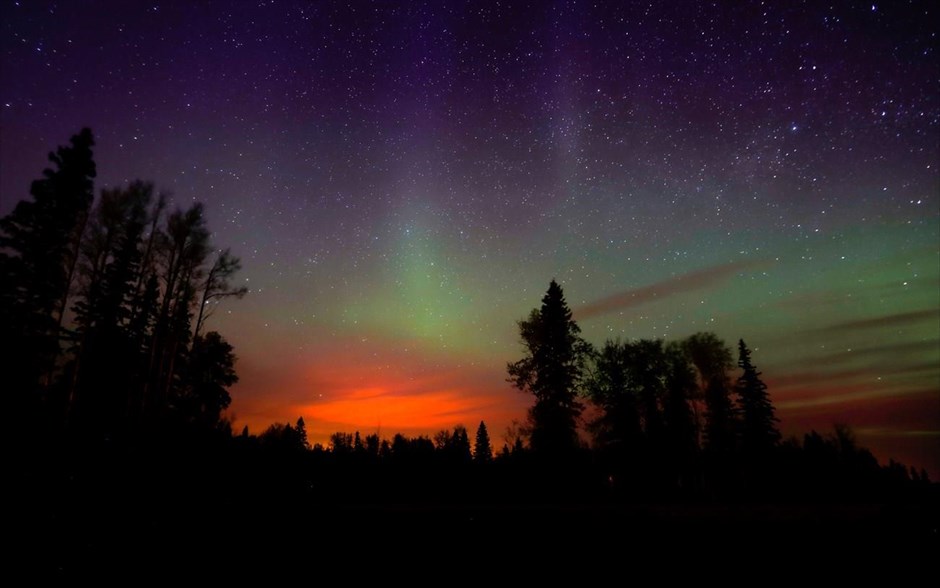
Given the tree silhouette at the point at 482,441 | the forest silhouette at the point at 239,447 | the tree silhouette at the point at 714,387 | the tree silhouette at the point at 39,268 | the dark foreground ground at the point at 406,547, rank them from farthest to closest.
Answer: the tree silhouette at the point at 482,441 < the tree silhouette at the point at 714,387 < the tree silhouette at the point at 39,268 < the forest silhouette at the point at 239,447 < the dark foreground ground at the point at 406,547

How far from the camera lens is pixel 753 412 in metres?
46.2

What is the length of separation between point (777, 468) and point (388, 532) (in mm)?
45854

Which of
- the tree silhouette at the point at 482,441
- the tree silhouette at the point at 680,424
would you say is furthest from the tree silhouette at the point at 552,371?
the tree silhouette at the point at 482,441

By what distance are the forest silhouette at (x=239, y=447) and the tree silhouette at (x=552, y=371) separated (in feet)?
0.50

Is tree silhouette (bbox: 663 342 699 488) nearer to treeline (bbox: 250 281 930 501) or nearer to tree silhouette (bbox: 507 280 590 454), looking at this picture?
treeline (bbox: 250 281 930 501)

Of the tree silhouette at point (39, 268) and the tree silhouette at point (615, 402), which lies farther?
the tree silhouette at point (615, 402)

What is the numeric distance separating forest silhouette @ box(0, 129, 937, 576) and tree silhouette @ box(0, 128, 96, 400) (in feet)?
0.23

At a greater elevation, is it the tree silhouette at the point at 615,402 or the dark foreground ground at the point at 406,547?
the tree silhouette at the point at 615,402

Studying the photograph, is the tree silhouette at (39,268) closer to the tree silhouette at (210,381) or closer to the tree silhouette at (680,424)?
the tree silhouette at (210,381)

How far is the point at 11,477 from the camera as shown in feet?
46.0

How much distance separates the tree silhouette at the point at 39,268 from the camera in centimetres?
2191

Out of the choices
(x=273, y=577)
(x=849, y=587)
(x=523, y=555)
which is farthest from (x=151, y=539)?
(x=849, y=587)

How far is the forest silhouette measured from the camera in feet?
46.0

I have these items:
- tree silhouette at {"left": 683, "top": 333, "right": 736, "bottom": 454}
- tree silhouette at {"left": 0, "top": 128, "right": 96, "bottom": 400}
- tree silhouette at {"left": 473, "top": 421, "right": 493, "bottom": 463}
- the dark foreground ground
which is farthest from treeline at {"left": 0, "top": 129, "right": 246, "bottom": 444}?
tree silhouette at {"left": 473, "top": 421, "right": 493, "bottom": 463}
